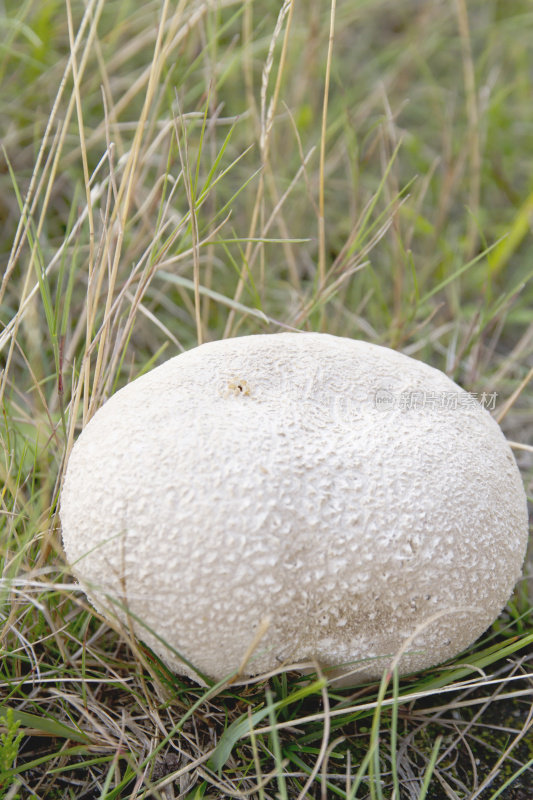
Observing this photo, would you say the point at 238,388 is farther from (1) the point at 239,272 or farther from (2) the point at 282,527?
(1) the point at 239,272

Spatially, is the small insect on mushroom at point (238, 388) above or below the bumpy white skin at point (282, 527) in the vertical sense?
above

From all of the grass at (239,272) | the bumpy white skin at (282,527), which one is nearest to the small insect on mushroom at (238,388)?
the bumpy white skin at (282,527)

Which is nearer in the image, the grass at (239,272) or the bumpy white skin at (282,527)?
the bumpy white skin at (282,527)

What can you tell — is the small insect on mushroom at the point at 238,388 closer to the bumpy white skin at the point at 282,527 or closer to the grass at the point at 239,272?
the bumpy white skin at the point at 282,527

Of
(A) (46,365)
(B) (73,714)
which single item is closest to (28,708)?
(B) (73,714)

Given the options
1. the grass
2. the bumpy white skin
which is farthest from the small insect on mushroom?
the grass

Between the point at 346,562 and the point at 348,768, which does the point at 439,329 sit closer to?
the point at 346,562
